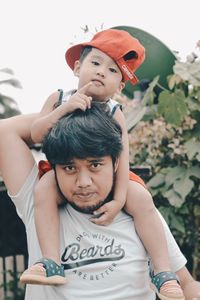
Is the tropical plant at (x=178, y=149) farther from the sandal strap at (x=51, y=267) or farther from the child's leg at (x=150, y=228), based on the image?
the sandal strap at (x=51, y=267)

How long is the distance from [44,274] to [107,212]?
0.26 m

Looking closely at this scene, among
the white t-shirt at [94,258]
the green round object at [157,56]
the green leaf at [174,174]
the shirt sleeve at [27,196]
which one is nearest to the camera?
the white t-shirt at [94,258]

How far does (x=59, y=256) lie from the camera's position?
204cm

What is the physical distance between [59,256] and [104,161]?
0.32 meters

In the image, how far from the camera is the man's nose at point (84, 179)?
6.35ft

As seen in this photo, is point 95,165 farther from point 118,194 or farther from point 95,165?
point 118,194

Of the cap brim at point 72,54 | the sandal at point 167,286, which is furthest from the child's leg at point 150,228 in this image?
the cap brim at point 72,54

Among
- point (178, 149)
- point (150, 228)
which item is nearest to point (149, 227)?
point (150, 228)

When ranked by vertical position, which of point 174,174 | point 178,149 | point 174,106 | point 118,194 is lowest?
point 174,174

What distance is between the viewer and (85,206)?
200 cm

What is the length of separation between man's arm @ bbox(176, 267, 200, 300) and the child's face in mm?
626

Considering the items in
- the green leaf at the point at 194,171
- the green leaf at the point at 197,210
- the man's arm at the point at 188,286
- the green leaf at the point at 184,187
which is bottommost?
the green leaf at the point at 197,210

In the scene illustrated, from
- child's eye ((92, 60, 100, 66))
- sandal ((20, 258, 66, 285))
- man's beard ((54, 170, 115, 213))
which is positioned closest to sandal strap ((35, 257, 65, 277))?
sandal ((20, 258, 66, 285))

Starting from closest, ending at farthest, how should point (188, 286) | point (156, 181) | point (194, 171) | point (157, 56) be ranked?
1. point (188, 286)
2. point (194, 171)
3. point (156, 181)
4. point (157, 56)
